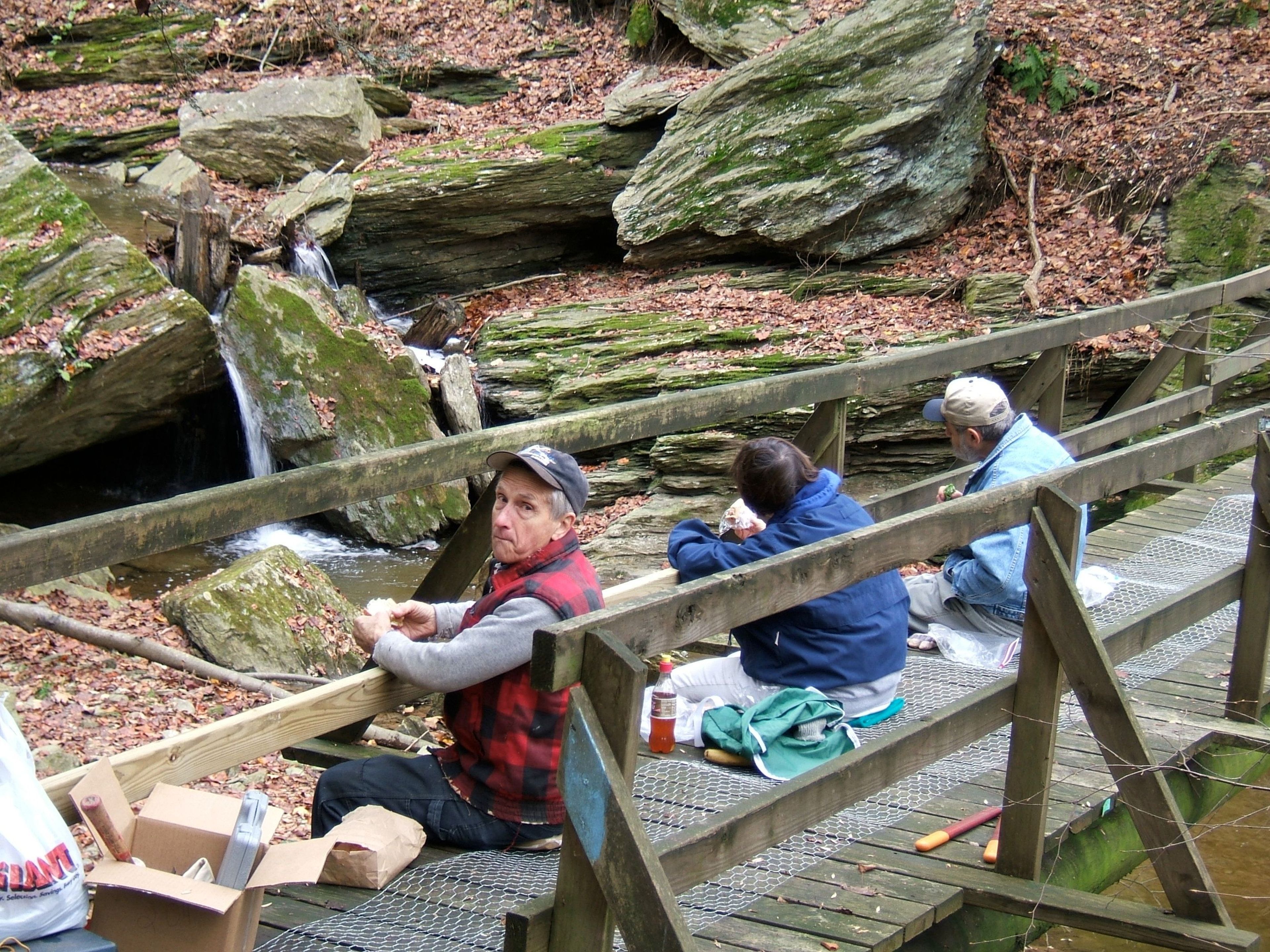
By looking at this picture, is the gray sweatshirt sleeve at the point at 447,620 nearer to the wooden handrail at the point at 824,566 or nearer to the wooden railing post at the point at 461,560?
the wooden railing post at the point at 461,560

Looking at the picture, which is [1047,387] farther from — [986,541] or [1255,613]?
[1255,613]

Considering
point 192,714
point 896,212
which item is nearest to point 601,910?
point 192,714

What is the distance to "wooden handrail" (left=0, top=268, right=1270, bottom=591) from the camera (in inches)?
118

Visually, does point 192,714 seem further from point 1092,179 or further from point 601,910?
point 1092,179

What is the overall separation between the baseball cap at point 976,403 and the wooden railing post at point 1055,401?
2.24 metres

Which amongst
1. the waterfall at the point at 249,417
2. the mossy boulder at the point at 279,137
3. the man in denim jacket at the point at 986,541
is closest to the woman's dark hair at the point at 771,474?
the man in denim jacket at the point at 986,541

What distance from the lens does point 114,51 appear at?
1809 cm

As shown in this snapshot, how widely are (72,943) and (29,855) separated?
223mm

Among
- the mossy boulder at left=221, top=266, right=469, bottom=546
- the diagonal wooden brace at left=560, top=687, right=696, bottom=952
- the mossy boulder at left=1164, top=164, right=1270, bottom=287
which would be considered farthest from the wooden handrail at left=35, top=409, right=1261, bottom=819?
the mossy boulder at left=1164, top=164, right=1270, bottom=287

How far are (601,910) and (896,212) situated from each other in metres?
11.6

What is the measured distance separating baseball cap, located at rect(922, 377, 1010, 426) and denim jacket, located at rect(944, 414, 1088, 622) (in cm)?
9

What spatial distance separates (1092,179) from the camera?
1258 centimetres

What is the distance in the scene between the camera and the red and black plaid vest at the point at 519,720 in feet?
10.2

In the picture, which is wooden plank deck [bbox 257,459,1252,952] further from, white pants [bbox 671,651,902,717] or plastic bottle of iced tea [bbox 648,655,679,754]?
white pants [bbox 671,651,902,717]
